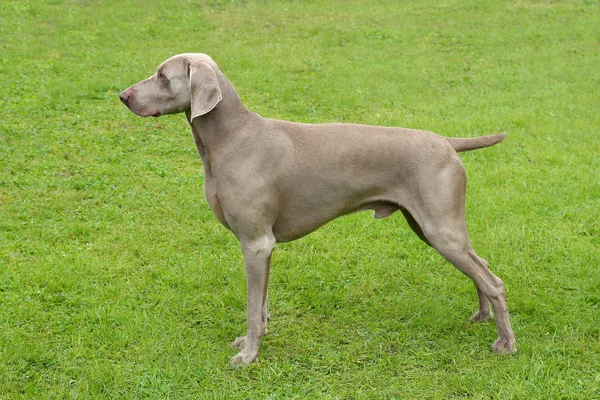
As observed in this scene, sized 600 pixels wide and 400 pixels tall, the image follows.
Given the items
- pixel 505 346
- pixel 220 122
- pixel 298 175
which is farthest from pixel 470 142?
pixel 220 122

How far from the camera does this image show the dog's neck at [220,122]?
448cm

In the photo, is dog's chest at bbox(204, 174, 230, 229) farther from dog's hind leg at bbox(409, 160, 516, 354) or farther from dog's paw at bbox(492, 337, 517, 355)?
dog's paw at bbox(492, 337, 517, 355)

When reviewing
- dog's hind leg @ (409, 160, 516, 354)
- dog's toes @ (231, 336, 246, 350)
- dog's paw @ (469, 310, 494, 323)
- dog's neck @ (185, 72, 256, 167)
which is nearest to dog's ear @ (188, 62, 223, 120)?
dog's neck @ (185, 72, 256, 167)

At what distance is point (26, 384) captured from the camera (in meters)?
4.29

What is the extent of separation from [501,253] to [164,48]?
9.16 metres

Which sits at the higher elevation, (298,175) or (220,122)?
(220,122)

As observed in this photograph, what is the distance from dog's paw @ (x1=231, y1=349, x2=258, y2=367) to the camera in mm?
4531

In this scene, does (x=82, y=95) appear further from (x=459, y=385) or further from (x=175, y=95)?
(x=459, y=385)

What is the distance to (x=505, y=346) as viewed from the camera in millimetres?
4605

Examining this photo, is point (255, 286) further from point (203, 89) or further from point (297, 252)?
point (297, 252)

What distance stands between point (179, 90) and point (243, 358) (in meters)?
1.76

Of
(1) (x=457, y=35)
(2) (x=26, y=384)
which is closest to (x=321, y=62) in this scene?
(1) (x=457, y=35)

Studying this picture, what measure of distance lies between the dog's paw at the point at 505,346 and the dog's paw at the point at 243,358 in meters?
1.58

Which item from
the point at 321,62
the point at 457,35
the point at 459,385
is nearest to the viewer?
the point at 459,385
